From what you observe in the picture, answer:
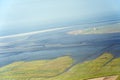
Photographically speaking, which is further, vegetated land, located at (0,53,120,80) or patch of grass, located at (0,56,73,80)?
patch of grass, located at (0,56,73,80)

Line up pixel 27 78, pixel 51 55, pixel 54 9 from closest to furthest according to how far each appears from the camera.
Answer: pixel 27 78
pixel 51 55
pixel 54 9

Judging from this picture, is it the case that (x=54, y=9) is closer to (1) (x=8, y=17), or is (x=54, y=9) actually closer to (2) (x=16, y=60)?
(1) (x=8, y=17)

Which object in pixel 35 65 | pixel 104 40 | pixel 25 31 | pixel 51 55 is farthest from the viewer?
pixel 25 31

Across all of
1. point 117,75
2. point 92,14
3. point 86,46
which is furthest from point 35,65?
point 92,14

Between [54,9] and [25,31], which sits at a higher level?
[54,9]

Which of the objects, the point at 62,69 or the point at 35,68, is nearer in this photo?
the point at 62,69

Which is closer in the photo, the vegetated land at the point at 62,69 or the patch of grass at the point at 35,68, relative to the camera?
the vegetated land at the point at 62,69

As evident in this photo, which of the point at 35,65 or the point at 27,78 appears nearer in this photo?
the point at 27,78

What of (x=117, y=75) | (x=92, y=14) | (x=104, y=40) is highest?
(x=92, y=14)
